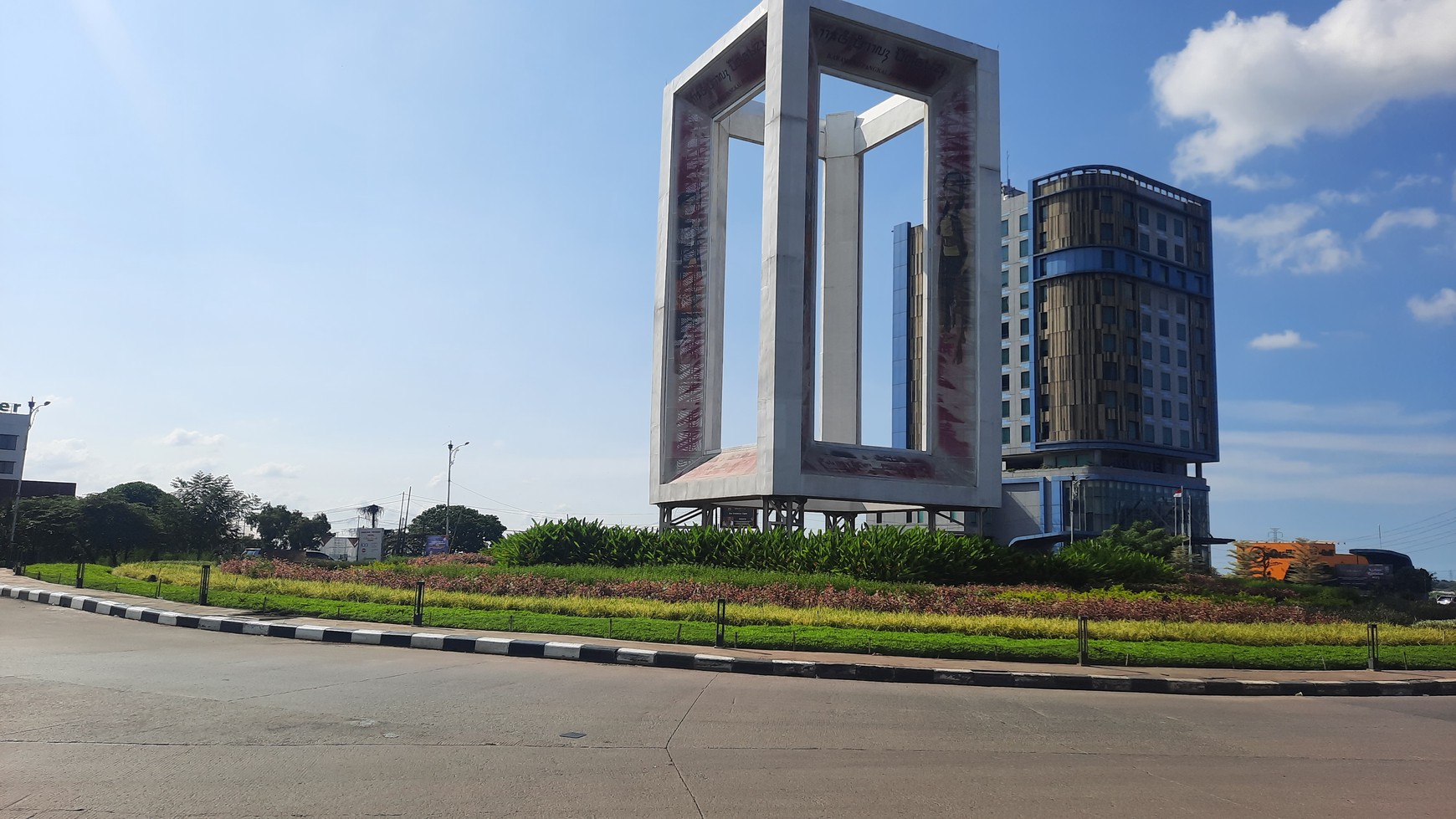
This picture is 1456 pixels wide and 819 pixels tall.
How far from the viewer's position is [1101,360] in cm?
8256

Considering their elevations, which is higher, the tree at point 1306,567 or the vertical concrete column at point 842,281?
the vertical concrete column at point 842,281

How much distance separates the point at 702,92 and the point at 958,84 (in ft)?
34.5

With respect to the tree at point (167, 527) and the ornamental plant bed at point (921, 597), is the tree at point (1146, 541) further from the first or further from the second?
the tree at point (167, 527)

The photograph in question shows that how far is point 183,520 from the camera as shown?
5412cm

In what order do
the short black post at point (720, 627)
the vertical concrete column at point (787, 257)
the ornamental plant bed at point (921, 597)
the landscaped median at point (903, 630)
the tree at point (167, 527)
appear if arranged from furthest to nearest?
the tree at point (167, 527), the vertical concrete column at point (787, 257), the ornamental plant bed at point (921, 597), the short black post at point (720, 627), the landscaped median at point (903, 630)

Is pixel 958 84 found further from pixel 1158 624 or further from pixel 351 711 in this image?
pixel 351 711

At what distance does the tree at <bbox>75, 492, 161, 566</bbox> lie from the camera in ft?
145

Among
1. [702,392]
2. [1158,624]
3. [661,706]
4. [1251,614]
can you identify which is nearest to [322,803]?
[661,706]

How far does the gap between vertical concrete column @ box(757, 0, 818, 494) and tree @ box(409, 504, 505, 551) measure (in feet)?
223

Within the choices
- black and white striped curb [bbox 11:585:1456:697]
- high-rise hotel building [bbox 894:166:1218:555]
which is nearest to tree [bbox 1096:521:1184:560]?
black and white striped curb [bbox 11:585:1456:697]

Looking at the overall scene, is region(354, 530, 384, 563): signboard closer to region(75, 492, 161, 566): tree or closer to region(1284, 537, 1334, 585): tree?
region(75, 492, 161, 566): tree

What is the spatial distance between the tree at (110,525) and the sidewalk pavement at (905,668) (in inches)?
1360

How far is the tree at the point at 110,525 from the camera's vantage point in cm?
4412

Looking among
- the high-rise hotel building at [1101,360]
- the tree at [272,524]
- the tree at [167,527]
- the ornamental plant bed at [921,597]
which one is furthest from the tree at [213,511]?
the high-rise hotel building at [1101,360]
